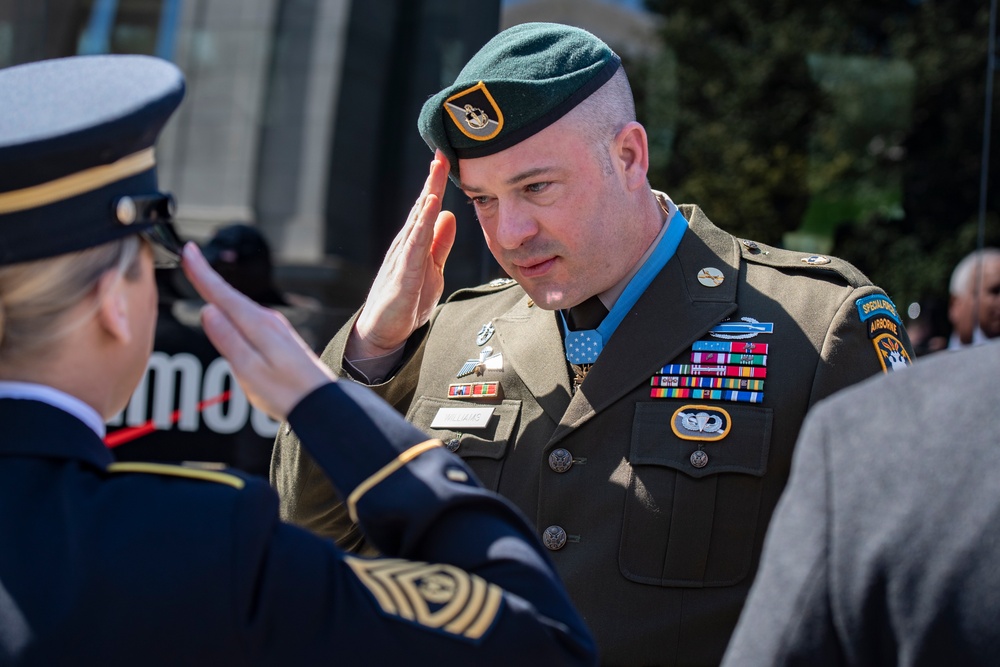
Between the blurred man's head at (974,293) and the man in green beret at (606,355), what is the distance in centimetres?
177

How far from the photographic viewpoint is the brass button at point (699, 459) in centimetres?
191

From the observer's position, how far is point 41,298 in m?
1.17

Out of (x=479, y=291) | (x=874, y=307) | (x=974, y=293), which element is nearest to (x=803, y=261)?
(x=874, y=307)

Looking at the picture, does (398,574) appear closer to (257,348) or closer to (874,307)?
(257,348)

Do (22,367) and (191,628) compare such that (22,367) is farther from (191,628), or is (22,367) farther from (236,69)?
(236,69)

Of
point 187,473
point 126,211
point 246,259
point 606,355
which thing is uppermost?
point 126,211

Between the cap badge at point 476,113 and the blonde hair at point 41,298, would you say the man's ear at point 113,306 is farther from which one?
the cap badge at point 476,113

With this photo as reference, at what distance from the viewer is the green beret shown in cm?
204

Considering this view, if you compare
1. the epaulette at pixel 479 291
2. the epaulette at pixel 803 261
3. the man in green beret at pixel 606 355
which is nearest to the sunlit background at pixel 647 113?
the epaulette at pixel 479 291

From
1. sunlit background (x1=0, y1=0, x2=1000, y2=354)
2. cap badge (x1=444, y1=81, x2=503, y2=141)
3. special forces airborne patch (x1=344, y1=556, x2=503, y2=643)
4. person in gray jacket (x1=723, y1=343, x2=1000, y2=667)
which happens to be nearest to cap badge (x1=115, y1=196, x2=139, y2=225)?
special forces airborne patch (x1=344, y1=556, x2=503, y2=643)

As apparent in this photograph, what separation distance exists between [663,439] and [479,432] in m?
0.37

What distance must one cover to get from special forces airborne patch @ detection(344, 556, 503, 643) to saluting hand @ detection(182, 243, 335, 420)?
0.72 feet

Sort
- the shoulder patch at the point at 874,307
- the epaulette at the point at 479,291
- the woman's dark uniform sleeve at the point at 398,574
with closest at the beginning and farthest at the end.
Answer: the woman's dark uniform sleeve at the point at 398,574, the shoulder patch at the point at 874,307, the epaulette at the point at 479,291

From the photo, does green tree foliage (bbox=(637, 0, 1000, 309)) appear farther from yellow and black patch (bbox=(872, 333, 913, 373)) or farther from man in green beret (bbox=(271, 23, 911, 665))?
yellow and black patch (bbox=(872, 333, 913, 373))
